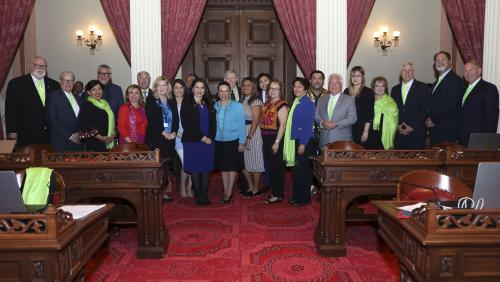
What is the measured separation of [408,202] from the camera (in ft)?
7.82

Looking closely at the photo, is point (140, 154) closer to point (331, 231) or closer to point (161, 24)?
point (331, 231)

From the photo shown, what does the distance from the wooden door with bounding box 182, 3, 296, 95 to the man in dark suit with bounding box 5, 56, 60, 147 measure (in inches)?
128

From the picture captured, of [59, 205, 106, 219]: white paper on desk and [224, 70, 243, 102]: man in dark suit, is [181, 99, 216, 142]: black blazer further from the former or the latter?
[59, 205, 106, 219]: white paper on desk

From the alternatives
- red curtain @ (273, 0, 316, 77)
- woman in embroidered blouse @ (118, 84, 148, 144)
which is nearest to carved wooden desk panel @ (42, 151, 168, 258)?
woman in embroidered blouse @ (118, 84, 148, 144)

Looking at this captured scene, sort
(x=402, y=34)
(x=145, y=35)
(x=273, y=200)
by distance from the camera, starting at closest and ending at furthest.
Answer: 1. (x=273, y=200)
2. (x=145, y=35)
3. (x=402, y=34)

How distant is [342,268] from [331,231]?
0.35 m

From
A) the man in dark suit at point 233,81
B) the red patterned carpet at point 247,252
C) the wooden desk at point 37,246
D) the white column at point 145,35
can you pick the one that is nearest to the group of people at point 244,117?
the man in dark suit at point 233,81

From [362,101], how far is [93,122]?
3.11 m

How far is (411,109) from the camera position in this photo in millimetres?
5180

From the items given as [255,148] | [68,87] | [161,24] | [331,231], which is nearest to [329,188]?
[331,231]

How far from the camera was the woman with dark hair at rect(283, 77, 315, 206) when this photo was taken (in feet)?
16.7

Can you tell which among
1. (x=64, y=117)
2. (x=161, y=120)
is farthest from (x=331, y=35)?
(x=64, y=117)

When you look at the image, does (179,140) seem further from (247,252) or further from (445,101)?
(445,101)

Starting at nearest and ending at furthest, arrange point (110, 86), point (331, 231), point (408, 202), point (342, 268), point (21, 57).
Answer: point (408, 202)
point (342, 268)
point (331, 231)
point (110, 86)
point (21, 57)
